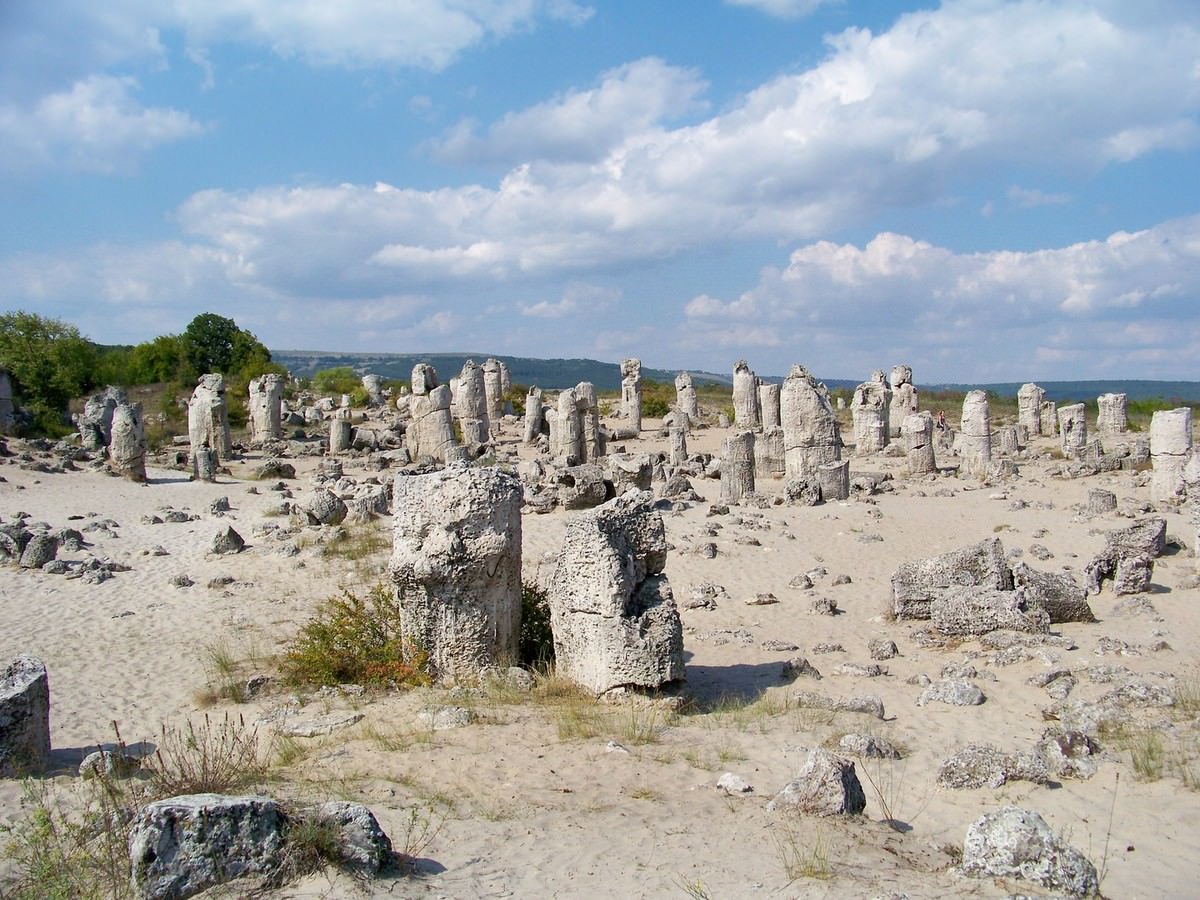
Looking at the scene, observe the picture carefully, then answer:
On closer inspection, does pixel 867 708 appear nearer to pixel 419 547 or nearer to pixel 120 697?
pixel 419 547

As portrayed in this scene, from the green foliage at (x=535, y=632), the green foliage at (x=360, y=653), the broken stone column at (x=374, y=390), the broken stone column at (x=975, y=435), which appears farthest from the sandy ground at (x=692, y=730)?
the broken stone column at (x=374, y=390)

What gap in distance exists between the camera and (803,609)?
468 inches

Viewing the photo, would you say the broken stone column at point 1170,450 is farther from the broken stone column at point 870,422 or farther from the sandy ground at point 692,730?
the broken stone column at point 870,422

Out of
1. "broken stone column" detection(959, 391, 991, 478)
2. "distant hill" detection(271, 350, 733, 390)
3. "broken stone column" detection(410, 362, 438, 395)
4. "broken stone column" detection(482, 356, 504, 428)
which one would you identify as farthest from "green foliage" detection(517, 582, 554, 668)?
"distant hill" detection(271, 350, 733, 390)

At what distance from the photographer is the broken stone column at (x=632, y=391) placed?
119ft

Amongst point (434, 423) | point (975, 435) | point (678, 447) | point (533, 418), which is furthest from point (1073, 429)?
point (434, 423)

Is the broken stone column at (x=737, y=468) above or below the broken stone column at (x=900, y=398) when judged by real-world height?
below

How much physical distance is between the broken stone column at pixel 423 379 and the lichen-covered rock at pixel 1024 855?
24432 millimetres

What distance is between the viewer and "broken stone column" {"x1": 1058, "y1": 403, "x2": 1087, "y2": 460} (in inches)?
1043

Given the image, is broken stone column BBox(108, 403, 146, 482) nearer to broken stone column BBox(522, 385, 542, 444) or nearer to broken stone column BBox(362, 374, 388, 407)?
broken stone column BBox(522, 385, 542, 444)

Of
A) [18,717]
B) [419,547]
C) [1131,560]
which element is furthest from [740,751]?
[1131,560]

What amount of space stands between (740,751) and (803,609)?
5.51 m

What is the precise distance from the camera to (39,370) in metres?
32.7

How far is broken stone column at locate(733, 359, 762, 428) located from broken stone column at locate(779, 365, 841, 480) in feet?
38.1
